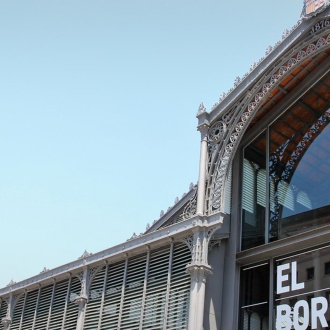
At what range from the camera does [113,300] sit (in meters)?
22.4

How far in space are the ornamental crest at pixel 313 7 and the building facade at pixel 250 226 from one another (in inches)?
1.5

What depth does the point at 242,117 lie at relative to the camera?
21.2 m

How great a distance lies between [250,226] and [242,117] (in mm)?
3488

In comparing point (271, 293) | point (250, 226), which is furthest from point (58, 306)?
point (271, 293)

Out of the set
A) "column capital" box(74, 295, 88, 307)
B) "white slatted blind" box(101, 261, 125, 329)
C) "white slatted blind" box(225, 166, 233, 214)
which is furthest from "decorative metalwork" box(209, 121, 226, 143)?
"column capital" box(74, 295, 88, 307)

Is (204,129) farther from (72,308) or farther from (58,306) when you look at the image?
(58,306)

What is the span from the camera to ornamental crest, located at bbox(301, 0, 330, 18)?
772 inches

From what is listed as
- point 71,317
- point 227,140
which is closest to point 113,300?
point 71,317

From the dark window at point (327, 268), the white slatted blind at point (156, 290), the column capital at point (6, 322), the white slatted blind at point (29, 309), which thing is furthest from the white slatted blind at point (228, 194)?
the column capital at point (6, 322)

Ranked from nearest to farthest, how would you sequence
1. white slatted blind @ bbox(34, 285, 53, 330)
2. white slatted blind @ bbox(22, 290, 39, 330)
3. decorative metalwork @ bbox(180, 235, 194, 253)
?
decorative metalwork @ bbox(180, 235, 194, 253)
white slatted blind @ bbox(34, 285, 53, 330)
white slatted blind @ bbox(22, 290, 39, 330)

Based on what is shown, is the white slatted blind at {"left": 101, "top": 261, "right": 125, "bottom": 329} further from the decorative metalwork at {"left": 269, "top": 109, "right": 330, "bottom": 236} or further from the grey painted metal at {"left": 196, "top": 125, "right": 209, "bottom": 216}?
the decorative metalwork at {"left": 269, "top": 109, "right": 330, "bottom": 236}

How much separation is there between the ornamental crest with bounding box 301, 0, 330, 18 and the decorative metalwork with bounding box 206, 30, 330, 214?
0.91m

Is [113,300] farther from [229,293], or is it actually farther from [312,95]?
[312,95]

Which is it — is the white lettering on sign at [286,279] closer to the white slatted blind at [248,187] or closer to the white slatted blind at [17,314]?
the white slatted blind at [248,187]
